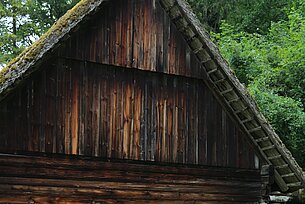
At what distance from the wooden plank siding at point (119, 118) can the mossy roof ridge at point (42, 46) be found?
534 millimetres

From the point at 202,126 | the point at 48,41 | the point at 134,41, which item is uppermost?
the point at 134,41

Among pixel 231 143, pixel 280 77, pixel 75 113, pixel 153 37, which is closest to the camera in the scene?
pixel 75 113

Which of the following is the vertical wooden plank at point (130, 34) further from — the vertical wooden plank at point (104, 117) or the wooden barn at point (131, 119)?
the vertical wooden plank at point (104, 117)

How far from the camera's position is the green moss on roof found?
9.08 metres

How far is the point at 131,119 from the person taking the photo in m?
10.7

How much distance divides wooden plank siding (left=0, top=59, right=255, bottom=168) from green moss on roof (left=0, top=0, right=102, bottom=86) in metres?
0.53

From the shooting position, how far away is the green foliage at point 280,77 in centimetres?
1622

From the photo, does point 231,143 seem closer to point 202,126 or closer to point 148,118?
point 202,126

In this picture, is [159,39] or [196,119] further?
[196,119]

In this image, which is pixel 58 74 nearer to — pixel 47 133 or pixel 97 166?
pixel 47 133

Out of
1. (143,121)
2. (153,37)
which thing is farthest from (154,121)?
(153,37)

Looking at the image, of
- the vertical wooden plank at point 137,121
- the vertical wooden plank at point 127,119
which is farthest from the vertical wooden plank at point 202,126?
the vertical wooden plank at point 127,119

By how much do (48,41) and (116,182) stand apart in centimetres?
306

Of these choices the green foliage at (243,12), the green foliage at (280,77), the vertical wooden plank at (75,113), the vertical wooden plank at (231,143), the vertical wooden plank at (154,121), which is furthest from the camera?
the green foliage at (243,12)
